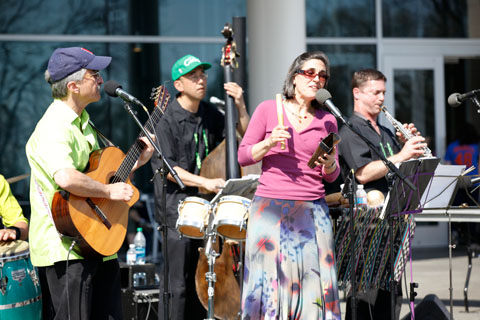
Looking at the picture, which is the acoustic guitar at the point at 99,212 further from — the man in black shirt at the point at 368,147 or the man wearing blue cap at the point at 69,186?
the man in black shirt at the point at 368,147

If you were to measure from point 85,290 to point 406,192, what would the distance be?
2.12 m

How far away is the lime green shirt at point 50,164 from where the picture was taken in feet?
14.8

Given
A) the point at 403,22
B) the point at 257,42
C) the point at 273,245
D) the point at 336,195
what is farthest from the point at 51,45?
the point at 273,245

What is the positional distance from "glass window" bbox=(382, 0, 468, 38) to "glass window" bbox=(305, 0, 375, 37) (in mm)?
290

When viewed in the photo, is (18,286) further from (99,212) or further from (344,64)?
(344,64)

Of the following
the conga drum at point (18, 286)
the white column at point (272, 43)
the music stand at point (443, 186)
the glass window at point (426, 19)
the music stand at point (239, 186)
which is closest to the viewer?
the conga drum at point (18, 286)

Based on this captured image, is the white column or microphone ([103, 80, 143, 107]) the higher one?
the white column

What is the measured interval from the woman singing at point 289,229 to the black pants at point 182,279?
1.47m

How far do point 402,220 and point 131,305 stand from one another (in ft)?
7.91

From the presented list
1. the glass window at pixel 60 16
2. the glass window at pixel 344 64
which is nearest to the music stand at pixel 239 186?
the glass window at pixel 60 16

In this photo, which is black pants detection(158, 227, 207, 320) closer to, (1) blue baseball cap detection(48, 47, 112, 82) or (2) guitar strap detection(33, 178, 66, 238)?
(2) guitar strap detection(33, 178, 66, 238)

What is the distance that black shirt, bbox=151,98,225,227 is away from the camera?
603cm

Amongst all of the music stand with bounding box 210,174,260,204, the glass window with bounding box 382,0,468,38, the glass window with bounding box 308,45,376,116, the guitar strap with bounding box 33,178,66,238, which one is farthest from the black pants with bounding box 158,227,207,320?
the glass window with bounding box 382,0,468,38

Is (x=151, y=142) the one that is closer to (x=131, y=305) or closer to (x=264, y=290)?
(x=264, y=290)
